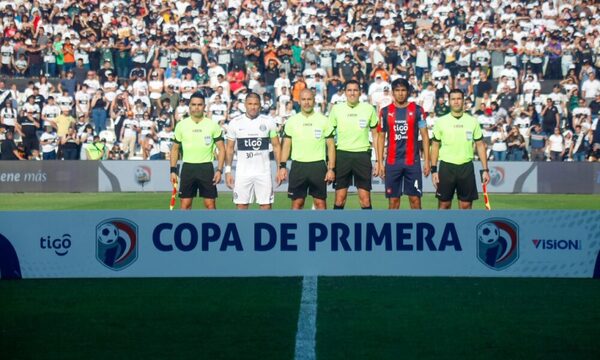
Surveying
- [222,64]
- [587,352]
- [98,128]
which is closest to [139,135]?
[98,128]

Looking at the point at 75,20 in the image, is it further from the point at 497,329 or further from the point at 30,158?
the point at 497,329

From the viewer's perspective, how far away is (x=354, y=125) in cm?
1427

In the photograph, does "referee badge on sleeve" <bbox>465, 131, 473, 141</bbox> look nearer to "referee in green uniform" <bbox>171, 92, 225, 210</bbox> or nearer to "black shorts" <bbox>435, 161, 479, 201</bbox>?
"black shorts" <bbox>435, 161, 479, 201</bbox>

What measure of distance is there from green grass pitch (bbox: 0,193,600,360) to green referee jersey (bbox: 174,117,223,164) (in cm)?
400

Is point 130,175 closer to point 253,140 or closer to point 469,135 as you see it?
point 253,140

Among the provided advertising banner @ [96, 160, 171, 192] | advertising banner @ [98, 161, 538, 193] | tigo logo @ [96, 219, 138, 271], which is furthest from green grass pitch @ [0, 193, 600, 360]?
advertising banner @ [96, 160, 171, 192]

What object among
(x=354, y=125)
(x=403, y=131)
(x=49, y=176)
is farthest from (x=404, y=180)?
(x=49, y=176)

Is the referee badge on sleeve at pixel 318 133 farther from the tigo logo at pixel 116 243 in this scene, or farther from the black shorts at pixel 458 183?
the tigo logo at pixel 116 243

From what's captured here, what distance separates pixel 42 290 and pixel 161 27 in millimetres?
24820

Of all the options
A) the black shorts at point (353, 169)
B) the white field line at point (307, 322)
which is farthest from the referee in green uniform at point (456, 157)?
the white field line at point (307, 322)

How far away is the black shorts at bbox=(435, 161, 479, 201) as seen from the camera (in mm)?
14094

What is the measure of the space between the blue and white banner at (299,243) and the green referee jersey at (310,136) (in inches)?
141

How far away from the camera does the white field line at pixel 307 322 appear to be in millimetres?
7395

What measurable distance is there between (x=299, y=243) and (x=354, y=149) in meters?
3.83
